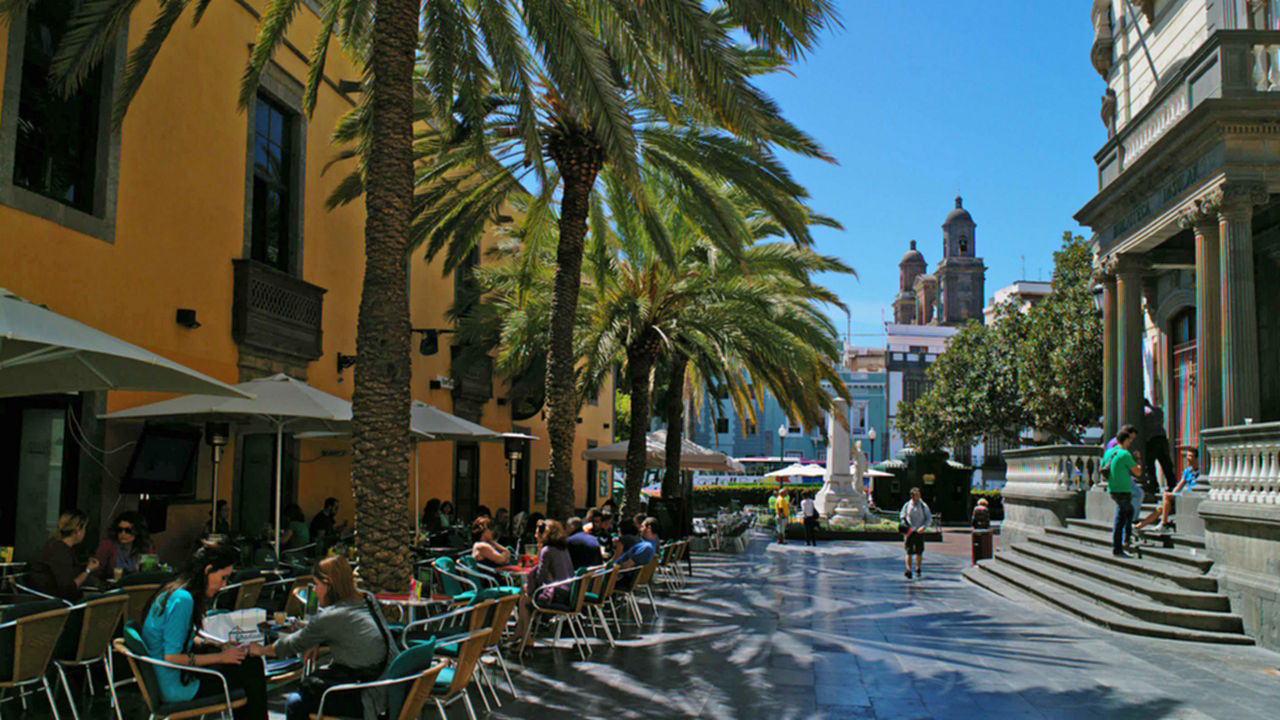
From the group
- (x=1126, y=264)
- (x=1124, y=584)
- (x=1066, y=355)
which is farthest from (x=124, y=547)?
(x=1066, y=355)

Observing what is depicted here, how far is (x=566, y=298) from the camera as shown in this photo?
12844 millimetres

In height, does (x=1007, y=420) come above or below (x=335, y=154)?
below

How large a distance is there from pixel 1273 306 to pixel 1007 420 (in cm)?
2290

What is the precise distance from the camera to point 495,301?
2123cm

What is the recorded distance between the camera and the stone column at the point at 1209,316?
1366 cm

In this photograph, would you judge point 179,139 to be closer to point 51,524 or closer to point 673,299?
point 51,524

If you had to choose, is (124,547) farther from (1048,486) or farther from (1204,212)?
(1048,486)

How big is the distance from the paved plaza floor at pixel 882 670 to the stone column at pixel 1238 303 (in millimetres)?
3978

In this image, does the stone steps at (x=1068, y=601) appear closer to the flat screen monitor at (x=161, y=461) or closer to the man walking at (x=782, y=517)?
the man walking at (x=782, y=517)

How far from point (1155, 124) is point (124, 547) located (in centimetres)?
1620

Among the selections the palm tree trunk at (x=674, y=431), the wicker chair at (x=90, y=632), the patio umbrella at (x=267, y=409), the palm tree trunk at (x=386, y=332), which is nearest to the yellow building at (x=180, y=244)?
the patio umbrella at (x=267, y=409)

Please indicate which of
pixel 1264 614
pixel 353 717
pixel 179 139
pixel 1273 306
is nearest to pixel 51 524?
pixel 179 139

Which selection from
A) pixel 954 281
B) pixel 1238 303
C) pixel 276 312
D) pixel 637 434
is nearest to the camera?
pixel 1238 303

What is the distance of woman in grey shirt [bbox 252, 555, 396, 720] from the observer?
5.29 meters
